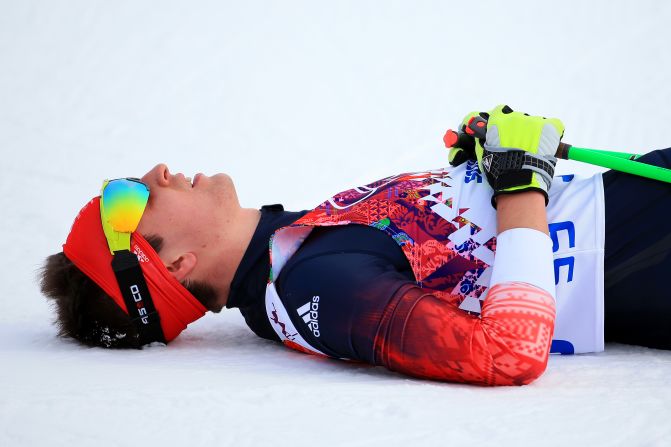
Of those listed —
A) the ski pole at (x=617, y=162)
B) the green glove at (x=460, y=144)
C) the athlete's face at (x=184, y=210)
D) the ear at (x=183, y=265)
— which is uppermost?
the green glove at (x=460, y=144)

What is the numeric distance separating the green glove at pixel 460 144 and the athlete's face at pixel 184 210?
1.88ft

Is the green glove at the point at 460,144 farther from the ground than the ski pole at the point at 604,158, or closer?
farther from the ground

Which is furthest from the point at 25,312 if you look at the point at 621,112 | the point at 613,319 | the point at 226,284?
the point at 621,112

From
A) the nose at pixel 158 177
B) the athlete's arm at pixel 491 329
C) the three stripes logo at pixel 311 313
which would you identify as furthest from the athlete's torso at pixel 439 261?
the nose at pixel 158 177

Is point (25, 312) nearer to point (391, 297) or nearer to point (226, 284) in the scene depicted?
point (226, 284)

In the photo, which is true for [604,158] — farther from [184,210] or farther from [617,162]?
[184,210]

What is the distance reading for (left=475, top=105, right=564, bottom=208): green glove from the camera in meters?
1.66

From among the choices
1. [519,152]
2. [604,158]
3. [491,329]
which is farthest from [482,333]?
[604,158]

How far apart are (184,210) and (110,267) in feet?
0.75

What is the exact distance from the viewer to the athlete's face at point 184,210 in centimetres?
191

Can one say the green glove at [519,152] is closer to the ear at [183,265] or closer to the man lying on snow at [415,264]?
the man lying on snow at [415,264]

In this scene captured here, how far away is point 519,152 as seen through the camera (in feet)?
5.61

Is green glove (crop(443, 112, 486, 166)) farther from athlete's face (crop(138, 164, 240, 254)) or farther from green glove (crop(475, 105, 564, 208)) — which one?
athlete's face (crop(138, 164, 240, 254))

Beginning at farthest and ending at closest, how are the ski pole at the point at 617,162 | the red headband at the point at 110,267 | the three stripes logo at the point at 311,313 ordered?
the red headband at the point at 110,267, the ski pole at the point at 617,162, the three stripes logo at the point at 311,313
